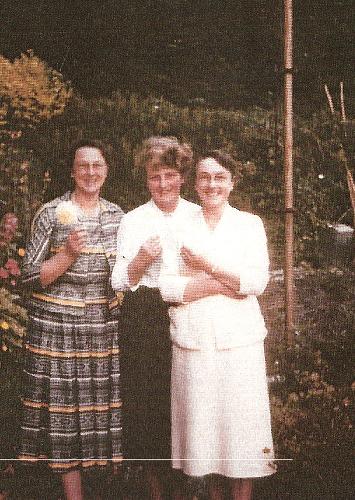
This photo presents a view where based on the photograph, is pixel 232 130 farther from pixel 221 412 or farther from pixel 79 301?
pixel 221 412

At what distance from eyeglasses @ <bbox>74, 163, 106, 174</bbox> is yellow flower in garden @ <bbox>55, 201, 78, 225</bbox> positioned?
13 cm

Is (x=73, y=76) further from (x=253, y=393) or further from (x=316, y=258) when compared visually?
(x=253, y=393)

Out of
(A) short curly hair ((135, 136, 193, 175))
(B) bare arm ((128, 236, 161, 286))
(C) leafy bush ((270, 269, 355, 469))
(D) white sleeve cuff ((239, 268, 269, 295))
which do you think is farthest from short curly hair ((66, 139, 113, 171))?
(C) leafy bush ((270, 269, 355, 469))

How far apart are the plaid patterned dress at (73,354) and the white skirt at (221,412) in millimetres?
254

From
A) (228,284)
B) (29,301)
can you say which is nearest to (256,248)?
(228,284)

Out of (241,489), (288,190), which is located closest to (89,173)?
(288,190)

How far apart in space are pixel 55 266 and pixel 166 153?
62cm

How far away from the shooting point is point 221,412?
2545mm

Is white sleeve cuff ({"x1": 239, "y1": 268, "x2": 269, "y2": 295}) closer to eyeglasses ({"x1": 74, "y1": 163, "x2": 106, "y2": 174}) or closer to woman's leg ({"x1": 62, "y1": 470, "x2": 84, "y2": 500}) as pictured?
eyeglasses ({"x1": 74, "y1": 163, "x2": 106, "y2": 174})

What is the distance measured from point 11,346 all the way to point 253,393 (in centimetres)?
98

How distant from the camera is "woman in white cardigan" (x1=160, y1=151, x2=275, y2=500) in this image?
2506mm

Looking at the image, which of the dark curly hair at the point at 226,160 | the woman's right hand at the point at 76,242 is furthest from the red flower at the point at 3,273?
the dark curly hair at the point at 226,160

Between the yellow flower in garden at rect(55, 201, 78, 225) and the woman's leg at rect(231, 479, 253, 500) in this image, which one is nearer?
the yellow flower in garden at rect(55, 201, 78, 225)

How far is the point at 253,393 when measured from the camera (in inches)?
101
